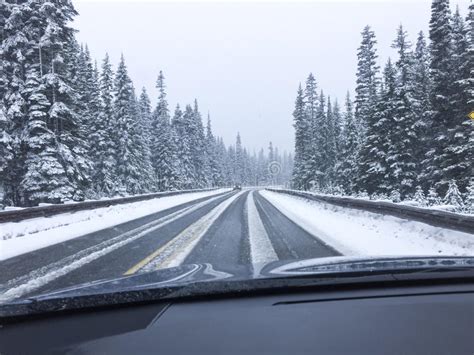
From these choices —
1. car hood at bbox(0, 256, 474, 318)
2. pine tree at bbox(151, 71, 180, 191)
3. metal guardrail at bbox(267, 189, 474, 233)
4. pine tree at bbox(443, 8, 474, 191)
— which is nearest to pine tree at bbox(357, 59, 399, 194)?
pine tree at bbox(443, 8, 474, 191)

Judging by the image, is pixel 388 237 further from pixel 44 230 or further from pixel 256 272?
pixel 44 230

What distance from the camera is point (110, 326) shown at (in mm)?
2080

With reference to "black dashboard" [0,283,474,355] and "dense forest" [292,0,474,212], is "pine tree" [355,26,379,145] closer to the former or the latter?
"dense forest" [292,0,474,212]

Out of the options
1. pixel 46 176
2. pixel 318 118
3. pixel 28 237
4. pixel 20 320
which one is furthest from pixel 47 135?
pixel 318 118

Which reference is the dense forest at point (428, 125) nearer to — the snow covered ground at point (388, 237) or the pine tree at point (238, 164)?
the snow covered ground at point (388, 237)

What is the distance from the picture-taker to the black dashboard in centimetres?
183

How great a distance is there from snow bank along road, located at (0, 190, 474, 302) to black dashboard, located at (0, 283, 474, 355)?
2573 millimetres

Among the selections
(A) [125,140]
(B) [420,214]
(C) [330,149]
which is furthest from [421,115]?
(A) [125,140]

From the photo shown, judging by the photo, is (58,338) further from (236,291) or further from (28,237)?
(28,237)

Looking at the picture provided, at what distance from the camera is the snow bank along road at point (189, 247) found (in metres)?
6.44

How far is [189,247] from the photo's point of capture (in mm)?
8844

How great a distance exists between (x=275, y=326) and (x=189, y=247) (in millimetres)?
6992

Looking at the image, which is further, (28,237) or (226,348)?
(28,237)

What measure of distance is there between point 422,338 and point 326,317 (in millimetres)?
468
